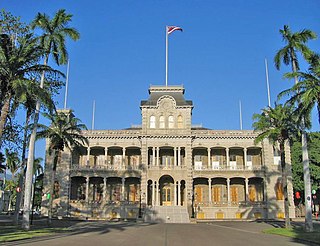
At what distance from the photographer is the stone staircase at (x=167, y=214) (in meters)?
43.6

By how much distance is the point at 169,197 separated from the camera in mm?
50500

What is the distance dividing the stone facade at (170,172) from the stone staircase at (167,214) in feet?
8.08

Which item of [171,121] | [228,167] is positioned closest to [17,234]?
[171,121]

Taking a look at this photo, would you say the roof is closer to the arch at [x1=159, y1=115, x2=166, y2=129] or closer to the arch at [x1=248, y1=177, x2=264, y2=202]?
the arch at [x1=159, y1=115, x2=166, y2=129]

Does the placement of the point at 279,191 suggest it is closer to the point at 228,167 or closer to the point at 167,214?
the point at 228,167

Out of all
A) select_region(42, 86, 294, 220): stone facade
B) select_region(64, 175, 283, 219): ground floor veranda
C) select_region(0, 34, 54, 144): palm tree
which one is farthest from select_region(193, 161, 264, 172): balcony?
select_region(0, 34, 54, 144): palm tree

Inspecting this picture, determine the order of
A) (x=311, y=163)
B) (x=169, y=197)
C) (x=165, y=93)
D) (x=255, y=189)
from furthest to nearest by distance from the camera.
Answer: (x=165, y=93), (x=311, y=163), (x=255, y=189), (x=169, y=197)

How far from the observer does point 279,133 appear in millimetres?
32875

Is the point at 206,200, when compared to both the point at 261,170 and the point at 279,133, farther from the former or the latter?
the point at 279,133

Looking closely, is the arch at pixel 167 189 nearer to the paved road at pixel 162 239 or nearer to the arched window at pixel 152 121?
the arched window at pixel 152 121

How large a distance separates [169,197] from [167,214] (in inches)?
235

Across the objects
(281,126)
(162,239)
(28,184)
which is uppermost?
(281,126)

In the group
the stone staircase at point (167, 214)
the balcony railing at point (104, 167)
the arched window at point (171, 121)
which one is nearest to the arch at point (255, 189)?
the stone staircase at point (167, 214)

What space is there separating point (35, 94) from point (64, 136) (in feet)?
36.7
